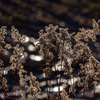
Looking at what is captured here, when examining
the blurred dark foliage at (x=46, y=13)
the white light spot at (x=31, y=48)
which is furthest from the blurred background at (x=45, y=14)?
the white light spot at (x=31, y=48)

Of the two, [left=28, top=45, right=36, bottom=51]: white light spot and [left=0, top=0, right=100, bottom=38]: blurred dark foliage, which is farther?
[left=0, top=0, right=100, bottom=38]: blurred dark foliage

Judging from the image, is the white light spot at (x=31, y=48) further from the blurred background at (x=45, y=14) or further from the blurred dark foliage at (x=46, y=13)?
the blurred dark foliage at (x=46, y=13)

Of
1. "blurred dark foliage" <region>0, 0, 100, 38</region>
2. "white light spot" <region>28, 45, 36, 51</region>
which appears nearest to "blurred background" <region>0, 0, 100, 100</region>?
"blurred dark foliage" <region>0, 0, 100, 38</region>

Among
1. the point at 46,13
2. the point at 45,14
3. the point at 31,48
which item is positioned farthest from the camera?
the point at 46,13

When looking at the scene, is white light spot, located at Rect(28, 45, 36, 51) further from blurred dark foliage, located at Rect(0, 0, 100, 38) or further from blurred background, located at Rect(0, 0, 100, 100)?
blurred dark foliage, located at Rect(0, 0, 100, 38)

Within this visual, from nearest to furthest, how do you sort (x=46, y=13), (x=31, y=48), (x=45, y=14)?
(x=31, y=48), (x=45, y=14), (x=46, y=13)

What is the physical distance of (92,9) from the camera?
333 inches

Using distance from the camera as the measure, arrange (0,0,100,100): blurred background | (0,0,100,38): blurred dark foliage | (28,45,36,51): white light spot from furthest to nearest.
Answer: (0,0,100,38): blurred dark foliage → (0,0,100,100): blurred background → (28,45,36,51): white light spot

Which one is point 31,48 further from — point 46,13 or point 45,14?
point 46,13

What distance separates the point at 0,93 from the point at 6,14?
5.00m

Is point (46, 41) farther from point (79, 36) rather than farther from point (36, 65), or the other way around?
point (36, 65)

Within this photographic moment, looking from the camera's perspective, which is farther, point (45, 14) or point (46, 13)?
point (46, 13)

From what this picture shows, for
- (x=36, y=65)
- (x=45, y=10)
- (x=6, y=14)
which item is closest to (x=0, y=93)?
(x=36, y=65)

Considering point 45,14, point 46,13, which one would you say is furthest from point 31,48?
point 46,13
